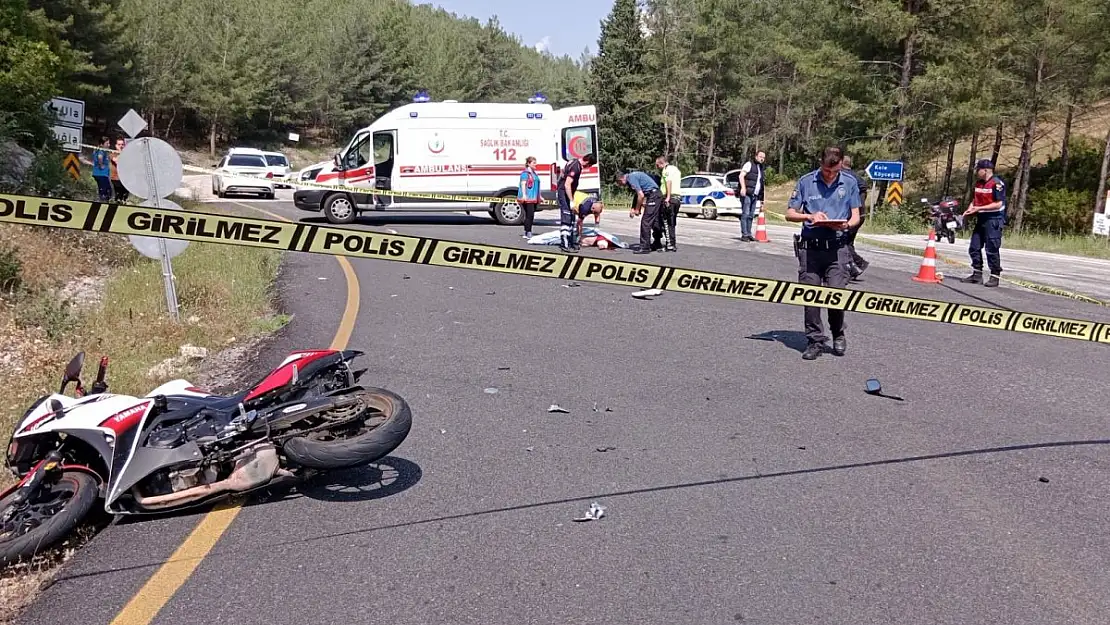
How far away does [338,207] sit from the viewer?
72.3 ft

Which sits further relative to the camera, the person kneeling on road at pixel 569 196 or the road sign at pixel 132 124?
the person kneeling on road at pixel 569 196

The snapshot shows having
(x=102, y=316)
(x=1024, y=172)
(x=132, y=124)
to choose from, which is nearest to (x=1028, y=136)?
(x=1024, y=172)

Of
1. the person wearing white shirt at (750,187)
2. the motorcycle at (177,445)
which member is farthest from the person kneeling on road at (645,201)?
the motorcycle at (177,445)

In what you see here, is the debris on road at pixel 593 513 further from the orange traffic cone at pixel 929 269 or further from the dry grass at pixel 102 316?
the orange traffic cone at pixel 929 269

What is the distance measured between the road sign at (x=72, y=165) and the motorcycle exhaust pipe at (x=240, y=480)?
20150 millimetres

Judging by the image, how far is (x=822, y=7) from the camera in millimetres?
40781

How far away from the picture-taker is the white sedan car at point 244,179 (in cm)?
3216

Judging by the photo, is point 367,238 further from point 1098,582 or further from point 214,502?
point 1098,582

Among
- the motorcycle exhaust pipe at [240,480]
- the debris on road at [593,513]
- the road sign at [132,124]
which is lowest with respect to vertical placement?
the debris on road at [593,513]

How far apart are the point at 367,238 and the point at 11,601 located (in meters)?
2.06

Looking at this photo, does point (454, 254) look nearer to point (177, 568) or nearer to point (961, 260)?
point (177, 568)

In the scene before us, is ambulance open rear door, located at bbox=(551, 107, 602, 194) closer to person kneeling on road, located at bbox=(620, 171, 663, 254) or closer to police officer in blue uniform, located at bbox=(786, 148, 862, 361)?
person kneeling on road, located at bbox=(620, 171, 663, 254)

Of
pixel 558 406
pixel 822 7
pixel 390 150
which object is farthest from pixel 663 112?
pixel 558 406

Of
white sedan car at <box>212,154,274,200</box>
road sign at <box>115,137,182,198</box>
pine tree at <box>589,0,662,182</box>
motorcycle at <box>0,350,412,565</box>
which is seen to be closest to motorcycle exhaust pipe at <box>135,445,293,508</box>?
motorcycle at <box>0,350,412,565</box>
